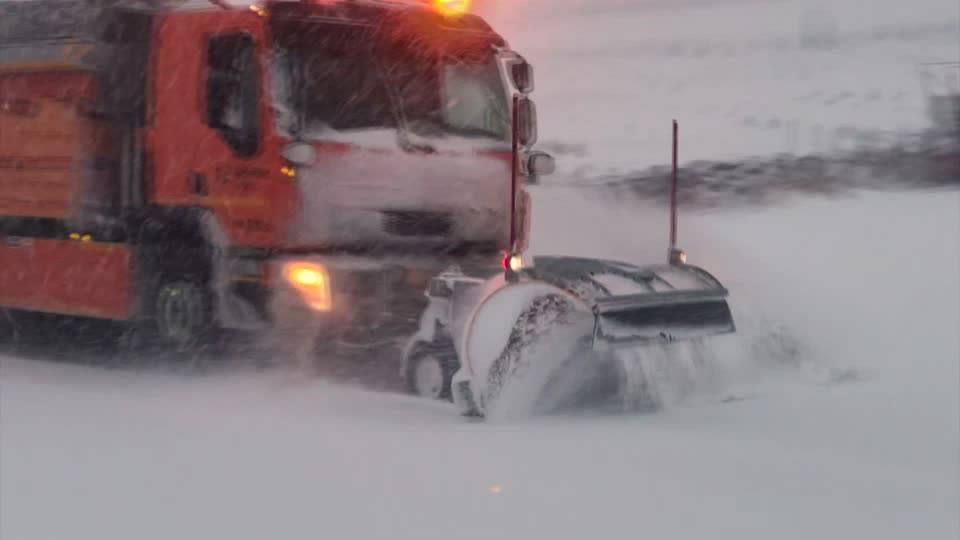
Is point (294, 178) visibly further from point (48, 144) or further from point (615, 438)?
point (615, 438)

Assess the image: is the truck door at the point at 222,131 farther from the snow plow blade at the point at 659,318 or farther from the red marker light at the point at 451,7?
the snow plow blade at the point at 659,318

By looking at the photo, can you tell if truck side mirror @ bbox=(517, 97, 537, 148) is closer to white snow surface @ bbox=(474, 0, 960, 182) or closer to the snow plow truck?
the snow plow truck

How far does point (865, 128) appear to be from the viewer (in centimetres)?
1866

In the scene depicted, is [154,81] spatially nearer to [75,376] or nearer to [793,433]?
[75,376]

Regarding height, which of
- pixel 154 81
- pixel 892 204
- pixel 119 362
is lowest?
pixel 119 362

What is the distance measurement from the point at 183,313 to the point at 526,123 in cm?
280

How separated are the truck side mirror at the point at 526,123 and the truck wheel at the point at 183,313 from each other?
2.51 metres

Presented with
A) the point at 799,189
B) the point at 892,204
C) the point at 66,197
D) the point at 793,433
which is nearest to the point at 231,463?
the point at 793,433

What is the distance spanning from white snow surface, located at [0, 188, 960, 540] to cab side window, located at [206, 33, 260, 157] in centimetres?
163

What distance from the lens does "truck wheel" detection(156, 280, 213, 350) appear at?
29.4ft

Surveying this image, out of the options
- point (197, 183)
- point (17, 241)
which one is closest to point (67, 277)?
point (17, 241)

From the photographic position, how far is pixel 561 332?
7.12 m

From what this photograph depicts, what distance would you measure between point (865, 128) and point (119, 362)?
12.3 m

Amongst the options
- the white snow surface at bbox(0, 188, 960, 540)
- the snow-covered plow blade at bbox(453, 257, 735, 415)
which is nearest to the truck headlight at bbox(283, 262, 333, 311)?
the white snow surface at bbox(0, 188, 960, 540)
